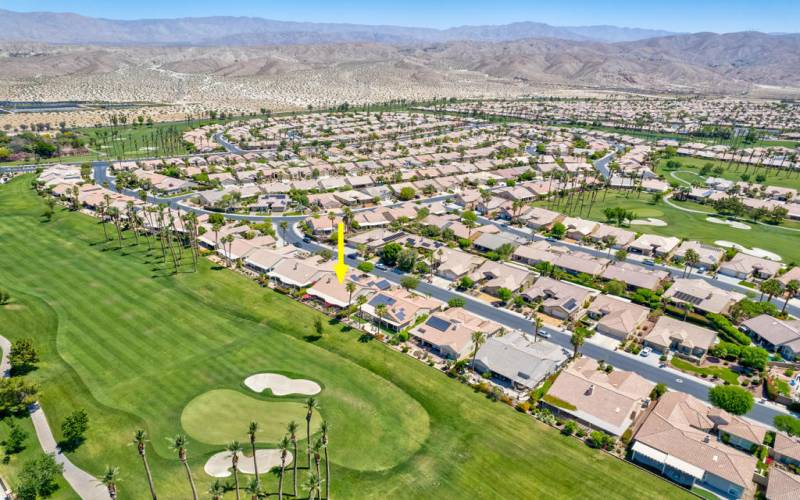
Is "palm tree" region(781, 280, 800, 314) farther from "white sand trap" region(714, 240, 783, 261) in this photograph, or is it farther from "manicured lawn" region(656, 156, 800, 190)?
"manicured lawn" region(656, 156, 800, 190)

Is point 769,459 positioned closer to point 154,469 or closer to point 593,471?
point 593,471

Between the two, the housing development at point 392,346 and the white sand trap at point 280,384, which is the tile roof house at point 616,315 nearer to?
the housing development at point 392,346

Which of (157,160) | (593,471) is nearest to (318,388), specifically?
(593,471)

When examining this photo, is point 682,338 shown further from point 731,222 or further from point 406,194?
point 406,194

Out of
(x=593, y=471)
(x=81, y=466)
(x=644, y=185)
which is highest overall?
(x=644, y=185)

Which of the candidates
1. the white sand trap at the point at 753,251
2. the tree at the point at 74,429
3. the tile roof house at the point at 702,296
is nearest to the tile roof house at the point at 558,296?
the tile roof house at the point at 702,296

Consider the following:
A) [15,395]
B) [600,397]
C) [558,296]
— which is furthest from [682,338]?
[15,395]
